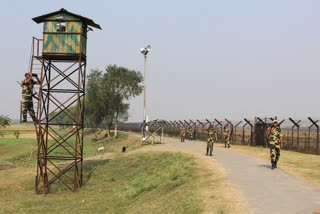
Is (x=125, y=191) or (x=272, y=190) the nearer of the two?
(x=272, y=190)

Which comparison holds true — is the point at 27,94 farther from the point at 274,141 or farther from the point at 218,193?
the point at 218,193

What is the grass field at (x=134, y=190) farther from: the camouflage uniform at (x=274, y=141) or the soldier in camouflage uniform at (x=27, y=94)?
the soldier in camouflage uniform at (x=27, y=94)

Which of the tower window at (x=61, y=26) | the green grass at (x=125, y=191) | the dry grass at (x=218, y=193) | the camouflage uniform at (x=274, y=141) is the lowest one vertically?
the green grass at (x=125, y=191)

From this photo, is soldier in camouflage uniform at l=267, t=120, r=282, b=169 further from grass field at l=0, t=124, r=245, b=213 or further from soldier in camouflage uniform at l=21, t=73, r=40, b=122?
soldier in camouflage uniform at l=21, t=73, r=40, b=122

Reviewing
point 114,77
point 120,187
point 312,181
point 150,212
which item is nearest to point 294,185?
point 312,181

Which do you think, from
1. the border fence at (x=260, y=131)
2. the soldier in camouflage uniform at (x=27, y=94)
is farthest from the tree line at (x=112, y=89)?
the soldier in camouflage uniform at (x=27, y=94)

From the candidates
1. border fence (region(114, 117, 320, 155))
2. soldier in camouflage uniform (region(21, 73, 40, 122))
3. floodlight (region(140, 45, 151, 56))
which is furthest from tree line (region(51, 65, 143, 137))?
soldier in camouflage uniform (region(21, 73, 40, 122))

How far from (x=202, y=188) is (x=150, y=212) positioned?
2.43m

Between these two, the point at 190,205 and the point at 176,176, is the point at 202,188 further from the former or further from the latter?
the point at 176,176

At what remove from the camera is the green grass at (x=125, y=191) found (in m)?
15.3

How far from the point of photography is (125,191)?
21703mm

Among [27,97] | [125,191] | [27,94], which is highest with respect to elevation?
[27,94]

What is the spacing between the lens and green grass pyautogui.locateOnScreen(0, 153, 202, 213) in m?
15.3

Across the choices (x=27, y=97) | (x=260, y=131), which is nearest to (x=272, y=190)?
(x=27, y=97)
